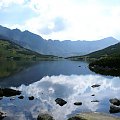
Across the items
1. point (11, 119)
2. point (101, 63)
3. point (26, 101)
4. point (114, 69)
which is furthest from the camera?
point (101, 63)

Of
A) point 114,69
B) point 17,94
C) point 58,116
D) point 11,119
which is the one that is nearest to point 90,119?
point 58,116

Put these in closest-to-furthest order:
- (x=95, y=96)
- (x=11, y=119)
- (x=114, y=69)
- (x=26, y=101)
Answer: (x=11, y=119), (x=26, y=101), (x=95, y=96), (x=114, y=69)

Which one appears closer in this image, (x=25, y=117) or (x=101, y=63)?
(x=25, y=117)

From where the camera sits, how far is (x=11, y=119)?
44594 millimetres

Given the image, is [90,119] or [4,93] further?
[4,93]

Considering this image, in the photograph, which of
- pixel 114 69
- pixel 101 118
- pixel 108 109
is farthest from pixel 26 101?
pixel 114 69

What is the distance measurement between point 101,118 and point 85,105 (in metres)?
18.7

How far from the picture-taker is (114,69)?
141 metres

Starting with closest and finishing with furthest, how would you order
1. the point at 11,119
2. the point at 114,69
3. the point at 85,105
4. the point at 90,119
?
the point at 90,119, the point at 11,119, the point at 85,105, the point at 114,69

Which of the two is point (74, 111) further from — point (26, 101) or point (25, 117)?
point (26, 101)

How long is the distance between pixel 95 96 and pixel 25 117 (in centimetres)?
2526

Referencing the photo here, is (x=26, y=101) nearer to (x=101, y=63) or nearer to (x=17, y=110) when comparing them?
→ (x=17, y=110)

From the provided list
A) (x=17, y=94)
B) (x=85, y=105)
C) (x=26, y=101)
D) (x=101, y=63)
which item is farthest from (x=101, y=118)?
(x=101, y=63)

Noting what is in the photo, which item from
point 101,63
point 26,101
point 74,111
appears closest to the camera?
point 74,111
